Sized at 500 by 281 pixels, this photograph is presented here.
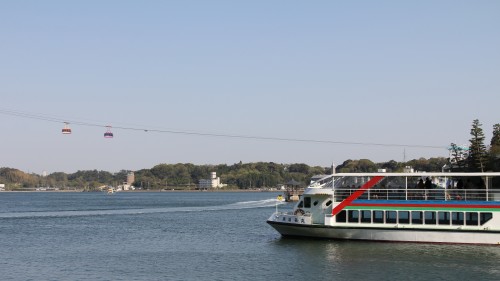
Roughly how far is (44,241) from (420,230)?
106 ft

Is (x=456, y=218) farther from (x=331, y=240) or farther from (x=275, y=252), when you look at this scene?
(x=275, y=252)

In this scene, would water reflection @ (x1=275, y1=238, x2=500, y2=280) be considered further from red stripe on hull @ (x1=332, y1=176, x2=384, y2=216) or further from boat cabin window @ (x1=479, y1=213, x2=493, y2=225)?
red stripe on hull @ (x1=332, y1=176, x2=384, y2=216)

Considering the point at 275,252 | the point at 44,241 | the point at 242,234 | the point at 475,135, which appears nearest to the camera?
the point at 275,252

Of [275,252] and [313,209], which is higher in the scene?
[313,209]

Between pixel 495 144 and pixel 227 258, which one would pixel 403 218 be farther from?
pixel 495 144

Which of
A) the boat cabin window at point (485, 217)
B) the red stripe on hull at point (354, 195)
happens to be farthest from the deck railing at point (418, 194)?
the boat cabin window at point (485, 217)

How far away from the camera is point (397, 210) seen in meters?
49.3

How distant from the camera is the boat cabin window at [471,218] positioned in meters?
48.3

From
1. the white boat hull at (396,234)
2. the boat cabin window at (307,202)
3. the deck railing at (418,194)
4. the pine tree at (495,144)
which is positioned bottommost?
the white boat hull at (396,234)

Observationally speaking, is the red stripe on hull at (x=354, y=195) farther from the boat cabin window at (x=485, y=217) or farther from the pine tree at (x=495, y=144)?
the pine tree at (x=495, y=144)

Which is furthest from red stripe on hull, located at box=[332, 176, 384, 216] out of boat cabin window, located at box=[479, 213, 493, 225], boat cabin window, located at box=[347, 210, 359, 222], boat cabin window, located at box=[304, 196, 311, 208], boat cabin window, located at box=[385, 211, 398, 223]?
boat cabin window, located at box=[479, 213, 493, 225]

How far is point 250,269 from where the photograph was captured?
135 ft

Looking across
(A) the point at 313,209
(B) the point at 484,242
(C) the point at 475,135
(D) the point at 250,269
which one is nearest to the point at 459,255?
(B) the point at 484,242

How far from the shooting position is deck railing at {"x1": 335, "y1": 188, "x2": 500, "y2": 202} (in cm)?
4916
